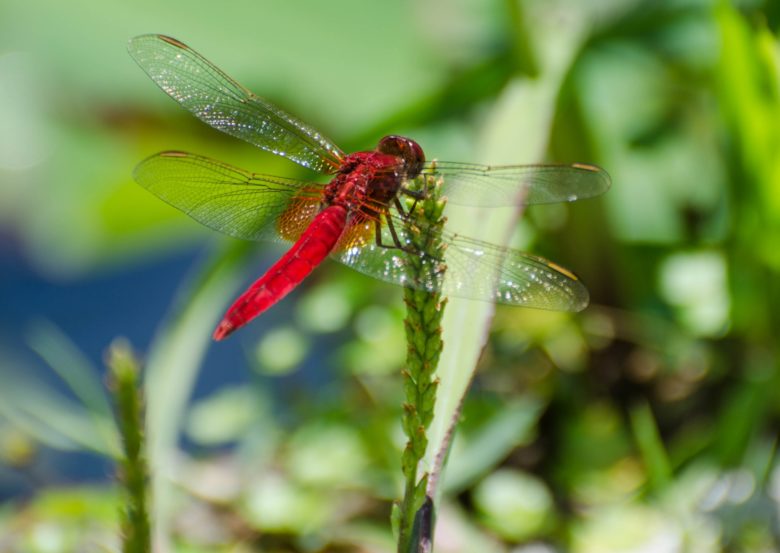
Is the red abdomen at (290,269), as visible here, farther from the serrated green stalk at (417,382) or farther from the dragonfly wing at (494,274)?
the serrated green stalk at (417,382)

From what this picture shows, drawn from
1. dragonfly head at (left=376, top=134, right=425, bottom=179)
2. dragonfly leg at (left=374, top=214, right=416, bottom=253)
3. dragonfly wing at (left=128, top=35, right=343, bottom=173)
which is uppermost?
dragonfly wing at (left=128, top=35, right=343, bottom=173)

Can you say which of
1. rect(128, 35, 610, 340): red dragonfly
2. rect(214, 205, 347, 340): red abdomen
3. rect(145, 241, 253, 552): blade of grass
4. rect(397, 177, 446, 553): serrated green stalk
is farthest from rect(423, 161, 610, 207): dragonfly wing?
rect(145, 241, 253, 552): blade of grass

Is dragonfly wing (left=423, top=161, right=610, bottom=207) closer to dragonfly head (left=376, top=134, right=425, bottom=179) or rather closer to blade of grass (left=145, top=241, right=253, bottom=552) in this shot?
dragonfly head (left=376, top=134, right=425, bottom=179)

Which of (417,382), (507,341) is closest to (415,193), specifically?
(417,382)

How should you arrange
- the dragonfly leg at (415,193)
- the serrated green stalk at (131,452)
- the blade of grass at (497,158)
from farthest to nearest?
1. the dragonfly leg at (415,193)
2. the blade of grass at (497,158)
3. the serrated green stalk at (131,452)

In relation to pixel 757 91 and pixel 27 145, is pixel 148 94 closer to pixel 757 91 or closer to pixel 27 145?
pixel 27 145

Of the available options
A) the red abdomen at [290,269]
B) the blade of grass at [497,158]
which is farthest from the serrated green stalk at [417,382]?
the red abdomen at [290,269]
